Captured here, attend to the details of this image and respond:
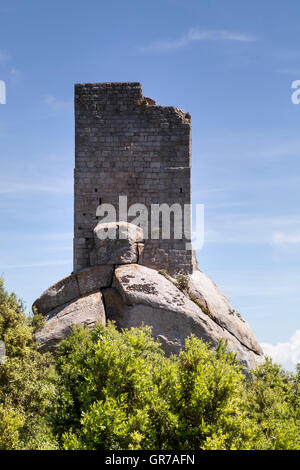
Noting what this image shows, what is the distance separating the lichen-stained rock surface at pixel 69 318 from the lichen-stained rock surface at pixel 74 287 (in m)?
0.36

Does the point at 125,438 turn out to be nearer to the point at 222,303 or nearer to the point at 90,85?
the point at 222,303

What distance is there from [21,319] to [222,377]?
30.7 ft

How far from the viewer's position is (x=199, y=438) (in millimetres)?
13883

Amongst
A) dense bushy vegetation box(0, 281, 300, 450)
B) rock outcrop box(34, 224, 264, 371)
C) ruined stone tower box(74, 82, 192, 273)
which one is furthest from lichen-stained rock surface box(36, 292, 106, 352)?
ruined stone tower box(74, 82, 192, 273)

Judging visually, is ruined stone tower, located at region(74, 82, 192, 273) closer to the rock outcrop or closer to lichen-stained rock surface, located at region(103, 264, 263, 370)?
the rock outcrop

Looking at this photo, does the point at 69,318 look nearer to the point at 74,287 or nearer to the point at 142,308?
the point at 74,287

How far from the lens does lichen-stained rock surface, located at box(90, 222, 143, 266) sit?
74.3ft

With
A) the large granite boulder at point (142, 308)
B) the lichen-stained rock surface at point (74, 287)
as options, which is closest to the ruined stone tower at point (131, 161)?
the lichen-stained rock surface at point (74, 287)

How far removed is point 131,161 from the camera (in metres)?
24.0

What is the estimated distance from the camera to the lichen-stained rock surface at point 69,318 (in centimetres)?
2083

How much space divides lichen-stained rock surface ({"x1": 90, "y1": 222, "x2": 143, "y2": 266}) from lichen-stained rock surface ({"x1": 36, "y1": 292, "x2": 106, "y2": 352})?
1.60 metres

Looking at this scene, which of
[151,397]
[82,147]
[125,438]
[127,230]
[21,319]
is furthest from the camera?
[82,147]

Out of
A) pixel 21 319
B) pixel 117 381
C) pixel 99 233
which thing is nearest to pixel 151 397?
pixel 117 381

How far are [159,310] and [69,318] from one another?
341cm
